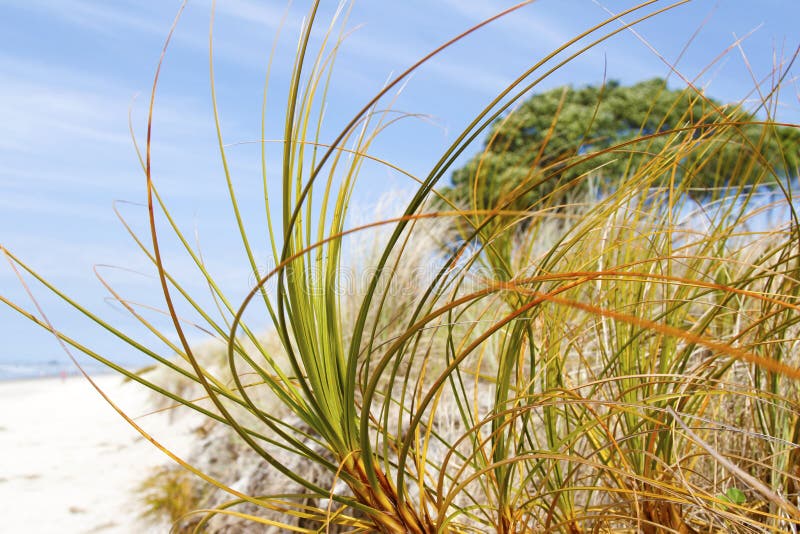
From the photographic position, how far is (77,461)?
6.12m

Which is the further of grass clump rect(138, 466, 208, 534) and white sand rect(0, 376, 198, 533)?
white sand rect(0, 376, 198, 533)

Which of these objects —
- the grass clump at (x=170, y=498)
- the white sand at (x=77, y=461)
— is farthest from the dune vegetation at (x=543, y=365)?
the white sand at (x=77, y=461)

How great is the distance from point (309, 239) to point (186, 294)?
295 millimetres

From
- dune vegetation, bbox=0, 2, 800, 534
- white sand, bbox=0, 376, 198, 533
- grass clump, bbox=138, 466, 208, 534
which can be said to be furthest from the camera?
white sand, bbox=0, 376, 198, 533

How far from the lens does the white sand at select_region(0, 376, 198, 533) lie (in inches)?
177

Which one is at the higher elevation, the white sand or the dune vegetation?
the dune vegetation

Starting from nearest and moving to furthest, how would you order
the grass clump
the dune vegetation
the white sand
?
the dune vegetation → the grass clump → the white sand

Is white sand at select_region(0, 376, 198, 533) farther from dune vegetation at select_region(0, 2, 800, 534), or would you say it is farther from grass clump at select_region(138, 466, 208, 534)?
dune vegetation at select_region(0, 2, 800, 534)

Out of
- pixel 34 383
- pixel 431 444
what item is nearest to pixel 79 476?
pixel 431 444

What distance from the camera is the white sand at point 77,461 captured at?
14.7ft

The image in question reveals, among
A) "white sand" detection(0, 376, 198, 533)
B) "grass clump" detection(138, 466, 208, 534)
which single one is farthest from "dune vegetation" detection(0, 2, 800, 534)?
"white sand" detection(0, 376, 198, 533)

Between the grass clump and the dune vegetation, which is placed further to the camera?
the grass clump

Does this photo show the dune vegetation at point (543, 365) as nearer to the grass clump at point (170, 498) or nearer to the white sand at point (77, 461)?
the grass clump at point (170, 498)

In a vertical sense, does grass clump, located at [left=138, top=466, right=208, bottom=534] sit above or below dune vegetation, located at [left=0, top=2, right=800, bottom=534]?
below
